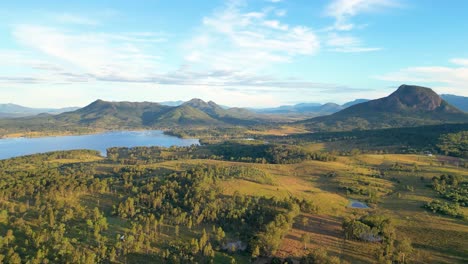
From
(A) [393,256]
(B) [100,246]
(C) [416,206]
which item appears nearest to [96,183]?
(B) [100,246]

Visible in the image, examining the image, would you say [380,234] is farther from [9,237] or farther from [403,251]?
[9,237]

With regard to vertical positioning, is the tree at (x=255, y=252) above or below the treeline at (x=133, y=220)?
below

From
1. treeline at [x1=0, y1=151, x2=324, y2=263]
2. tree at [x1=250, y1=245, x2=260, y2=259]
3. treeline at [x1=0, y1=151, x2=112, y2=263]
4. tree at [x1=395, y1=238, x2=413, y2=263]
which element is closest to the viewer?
tree at [x1=395, y1=238, x2=413, y2=263]

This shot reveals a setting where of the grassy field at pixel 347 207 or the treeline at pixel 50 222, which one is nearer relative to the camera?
the treeline at pixel 50 222

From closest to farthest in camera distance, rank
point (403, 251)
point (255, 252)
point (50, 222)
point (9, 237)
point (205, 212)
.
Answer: point (403, 251) < point (255, 252) < point (9, 237) < point (50, 222) < point (205, 212)

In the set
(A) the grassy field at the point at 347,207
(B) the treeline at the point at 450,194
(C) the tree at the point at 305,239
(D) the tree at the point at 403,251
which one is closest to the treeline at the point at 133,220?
(A) the grassy field at the point at 347,207

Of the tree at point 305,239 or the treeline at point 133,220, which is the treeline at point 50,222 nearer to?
the treeline at point 133,220

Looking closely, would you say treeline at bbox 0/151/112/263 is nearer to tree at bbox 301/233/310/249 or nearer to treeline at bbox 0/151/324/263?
treeline at bbox 0/151/324/263

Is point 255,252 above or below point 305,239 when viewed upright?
below

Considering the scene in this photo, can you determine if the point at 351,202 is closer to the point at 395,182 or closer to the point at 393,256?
the point at 395,182

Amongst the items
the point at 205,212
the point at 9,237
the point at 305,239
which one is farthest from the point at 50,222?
the point at 305,239

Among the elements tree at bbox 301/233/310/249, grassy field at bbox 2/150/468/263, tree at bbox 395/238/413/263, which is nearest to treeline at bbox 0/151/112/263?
grassy field at bbox 2/150/468/263
